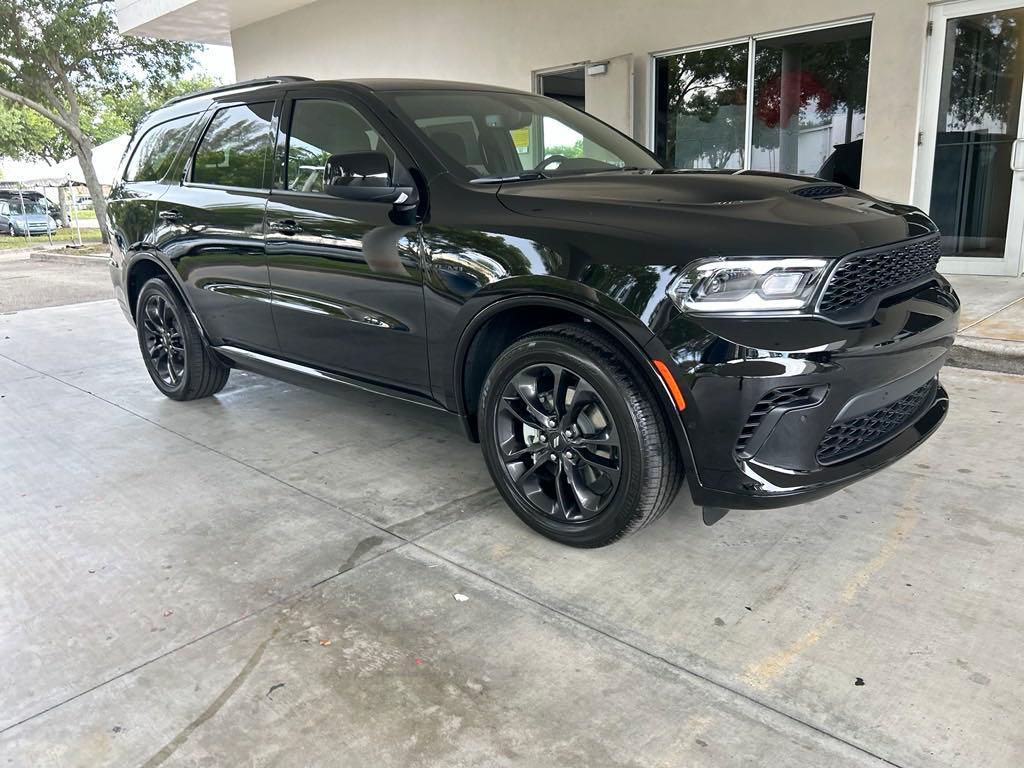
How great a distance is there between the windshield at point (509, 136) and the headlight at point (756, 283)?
1.23m

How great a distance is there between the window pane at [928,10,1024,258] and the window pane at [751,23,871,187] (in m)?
0.78

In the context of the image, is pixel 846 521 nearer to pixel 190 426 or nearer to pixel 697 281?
pixel 697 281

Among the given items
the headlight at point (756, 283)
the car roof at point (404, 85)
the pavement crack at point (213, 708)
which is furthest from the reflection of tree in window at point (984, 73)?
the pavement crack at point (213, 708)

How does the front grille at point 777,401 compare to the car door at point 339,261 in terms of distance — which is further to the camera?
the car door at point 339,261

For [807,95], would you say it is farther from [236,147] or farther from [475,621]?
[475,621]

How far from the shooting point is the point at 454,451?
417 centimetres

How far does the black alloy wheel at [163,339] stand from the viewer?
505 centimetres

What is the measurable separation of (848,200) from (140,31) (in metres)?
17.9

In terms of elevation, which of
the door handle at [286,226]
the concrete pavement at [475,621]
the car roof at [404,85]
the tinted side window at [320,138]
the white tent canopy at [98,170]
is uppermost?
the white tent canopy at [98,170]

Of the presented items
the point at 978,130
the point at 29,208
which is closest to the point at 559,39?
the point at 978,130

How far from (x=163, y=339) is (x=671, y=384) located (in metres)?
3.89

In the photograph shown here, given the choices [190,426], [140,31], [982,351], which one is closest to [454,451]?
[190,426]

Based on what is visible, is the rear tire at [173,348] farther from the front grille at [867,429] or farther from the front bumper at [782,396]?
the front grille at [867,429]

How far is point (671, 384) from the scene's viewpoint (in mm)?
2510
